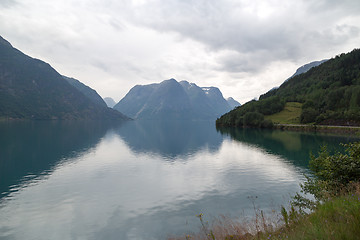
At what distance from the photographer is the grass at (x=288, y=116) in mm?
167087

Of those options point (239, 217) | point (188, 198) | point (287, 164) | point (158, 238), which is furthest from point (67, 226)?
point (287, 164)

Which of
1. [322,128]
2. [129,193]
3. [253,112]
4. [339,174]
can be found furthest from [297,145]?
[253,112]

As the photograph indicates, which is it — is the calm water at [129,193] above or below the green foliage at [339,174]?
below

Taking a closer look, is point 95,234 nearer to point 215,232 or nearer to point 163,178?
point 215,232

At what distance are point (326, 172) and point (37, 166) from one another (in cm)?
5325

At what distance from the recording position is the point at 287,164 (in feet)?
162

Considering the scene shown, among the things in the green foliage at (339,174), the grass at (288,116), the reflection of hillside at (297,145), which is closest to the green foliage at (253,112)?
the grass at (288,116)

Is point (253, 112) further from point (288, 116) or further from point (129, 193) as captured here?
point (129, 193)

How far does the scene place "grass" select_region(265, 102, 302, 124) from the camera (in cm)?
16709

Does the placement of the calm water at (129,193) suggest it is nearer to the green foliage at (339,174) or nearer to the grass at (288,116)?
the green foliage at (339,174)

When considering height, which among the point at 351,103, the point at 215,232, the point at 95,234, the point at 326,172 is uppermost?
the point at 351,103

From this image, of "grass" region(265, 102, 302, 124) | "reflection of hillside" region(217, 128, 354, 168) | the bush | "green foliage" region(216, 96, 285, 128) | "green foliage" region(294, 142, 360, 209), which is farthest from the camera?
"green foliage" region(216, 96, 285, 128)

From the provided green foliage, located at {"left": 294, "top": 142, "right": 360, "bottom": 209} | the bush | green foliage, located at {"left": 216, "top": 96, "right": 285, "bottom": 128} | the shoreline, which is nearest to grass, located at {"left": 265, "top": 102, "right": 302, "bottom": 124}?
green foliage, located at {"left": 216, "top": 96, "right": 285, "bottom": 128}

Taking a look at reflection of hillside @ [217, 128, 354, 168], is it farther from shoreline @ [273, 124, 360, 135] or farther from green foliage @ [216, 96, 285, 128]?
green foliage @ [216, 96, 285, 128]
